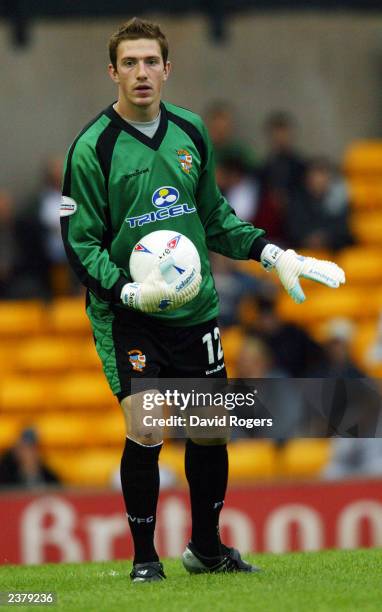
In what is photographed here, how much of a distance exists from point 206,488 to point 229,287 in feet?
19.7

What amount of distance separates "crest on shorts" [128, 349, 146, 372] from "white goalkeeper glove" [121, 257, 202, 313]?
0.69 ft

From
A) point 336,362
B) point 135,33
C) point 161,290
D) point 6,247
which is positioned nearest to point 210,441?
point 161,290

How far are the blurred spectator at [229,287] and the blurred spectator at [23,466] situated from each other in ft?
7.36

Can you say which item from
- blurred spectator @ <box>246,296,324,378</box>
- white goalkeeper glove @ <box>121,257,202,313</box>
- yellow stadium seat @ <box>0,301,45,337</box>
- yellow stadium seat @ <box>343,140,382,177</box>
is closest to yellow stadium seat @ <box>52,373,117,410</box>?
yellow stadium seat @ <box>0,301,45,337</box>

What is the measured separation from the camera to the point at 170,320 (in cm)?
662

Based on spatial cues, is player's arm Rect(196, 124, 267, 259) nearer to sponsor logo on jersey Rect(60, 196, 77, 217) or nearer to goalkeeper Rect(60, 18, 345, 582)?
goalkeeper Rect(60, 18, 345, 582)

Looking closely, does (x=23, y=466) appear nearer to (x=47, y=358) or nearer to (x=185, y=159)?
(x=47, y=358)

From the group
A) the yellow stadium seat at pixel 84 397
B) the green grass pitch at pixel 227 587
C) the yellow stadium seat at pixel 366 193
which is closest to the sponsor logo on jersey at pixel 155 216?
the green grass pitch at pixel 227 587

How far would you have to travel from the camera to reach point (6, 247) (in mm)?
13148

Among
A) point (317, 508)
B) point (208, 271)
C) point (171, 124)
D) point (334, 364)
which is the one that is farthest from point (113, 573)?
point (334, 364)

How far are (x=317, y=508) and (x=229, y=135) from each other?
15.3ft

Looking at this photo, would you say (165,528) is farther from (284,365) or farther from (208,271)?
(208,271)

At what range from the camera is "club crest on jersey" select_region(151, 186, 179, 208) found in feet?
21.4

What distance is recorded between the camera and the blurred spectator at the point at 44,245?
1327 cm
